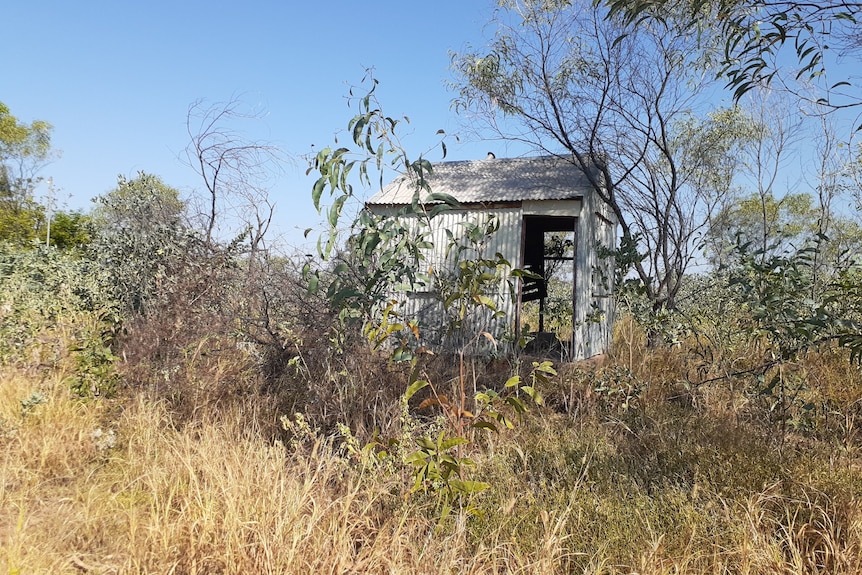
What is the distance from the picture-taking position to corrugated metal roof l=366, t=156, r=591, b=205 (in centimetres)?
838

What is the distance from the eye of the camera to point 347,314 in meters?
3.43

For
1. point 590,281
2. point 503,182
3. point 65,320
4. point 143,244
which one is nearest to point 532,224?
point 503,182

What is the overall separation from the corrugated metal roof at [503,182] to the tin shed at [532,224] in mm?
15

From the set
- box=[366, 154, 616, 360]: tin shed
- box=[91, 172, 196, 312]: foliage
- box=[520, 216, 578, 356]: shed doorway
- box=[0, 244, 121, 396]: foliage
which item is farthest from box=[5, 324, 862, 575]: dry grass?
box=[520, 216, 578, 356]: shed doorway

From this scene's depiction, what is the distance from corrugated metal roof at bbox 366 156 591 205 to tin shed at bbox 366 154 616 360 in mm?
15

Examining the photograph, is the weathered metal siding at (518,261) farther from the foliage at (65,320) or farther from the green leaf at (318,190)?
the green leaf at (318,190)

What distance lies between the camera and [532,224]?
9.86 meters

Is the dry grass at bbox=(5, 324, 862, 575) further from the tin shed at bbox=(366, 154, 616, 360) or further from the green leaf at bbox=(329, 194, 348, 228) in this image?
the tin shed at bbox=(366, 154, 616, 360)

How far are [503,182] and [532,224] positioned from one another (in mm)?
1150

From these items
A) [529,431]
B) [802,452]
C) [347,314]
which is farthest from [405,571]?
[802,452]

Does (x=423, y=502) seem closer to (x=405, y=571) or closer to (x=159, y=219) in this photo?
(x=405, y=571)

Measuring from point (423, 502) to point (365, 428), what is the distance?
1.16 m

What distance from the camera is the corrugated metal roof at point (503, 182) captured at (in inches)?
330

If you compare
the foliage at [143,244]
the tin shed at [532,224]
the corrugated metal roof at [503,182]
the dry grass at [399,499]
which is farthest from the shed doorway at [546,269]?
the foliage at [143,244]
